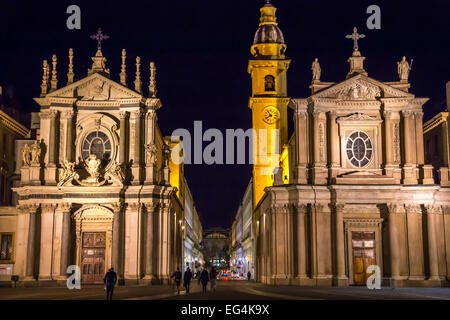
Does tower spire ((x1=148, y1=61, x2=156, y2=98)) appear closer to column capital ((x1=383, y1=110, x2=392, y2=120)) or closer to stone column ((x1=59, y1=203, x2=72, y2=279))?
stone column ((x1=59, y1=203, x2=72, y2=279))

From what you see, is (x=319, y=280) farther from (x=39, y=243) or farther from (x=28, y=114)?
(x=28, y=114)

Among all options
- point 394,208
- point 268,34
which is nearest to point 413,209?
point 394,208

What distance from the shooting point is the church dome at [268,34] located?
236ft

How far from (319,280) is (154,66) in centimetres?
2233

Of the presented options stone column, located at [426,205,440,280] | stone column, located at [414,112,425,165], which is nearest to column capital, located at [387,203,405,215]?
→ stone column, located at [426,205,440,280]

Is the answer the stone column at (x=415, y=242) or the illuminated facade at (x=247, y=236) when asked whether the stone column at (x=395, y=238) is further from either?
the illuminated facade at (x=247, y=236)

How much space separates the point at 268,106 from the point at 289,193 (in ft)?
72.3

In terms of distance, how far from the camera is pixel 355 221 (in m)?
49.0

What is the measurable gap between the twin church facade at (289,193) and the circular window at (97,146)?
0.08 metres

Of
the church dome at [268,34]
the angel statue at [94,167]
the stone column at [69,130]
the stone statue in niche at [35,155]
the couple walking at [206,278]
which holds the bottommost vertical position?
the couple walking at [206,278]

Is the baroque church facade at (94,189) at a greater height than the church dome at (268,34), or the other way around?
the church dome at (268,34)

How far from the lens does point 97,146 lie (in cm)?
5194

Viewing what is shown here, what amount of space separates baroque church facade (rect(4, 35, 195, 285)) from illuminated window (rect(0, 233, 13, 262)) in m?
1.40

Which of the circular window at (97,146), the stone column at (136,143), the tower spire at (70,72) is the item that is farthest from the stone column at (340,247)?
the tower spire at (70,72)
